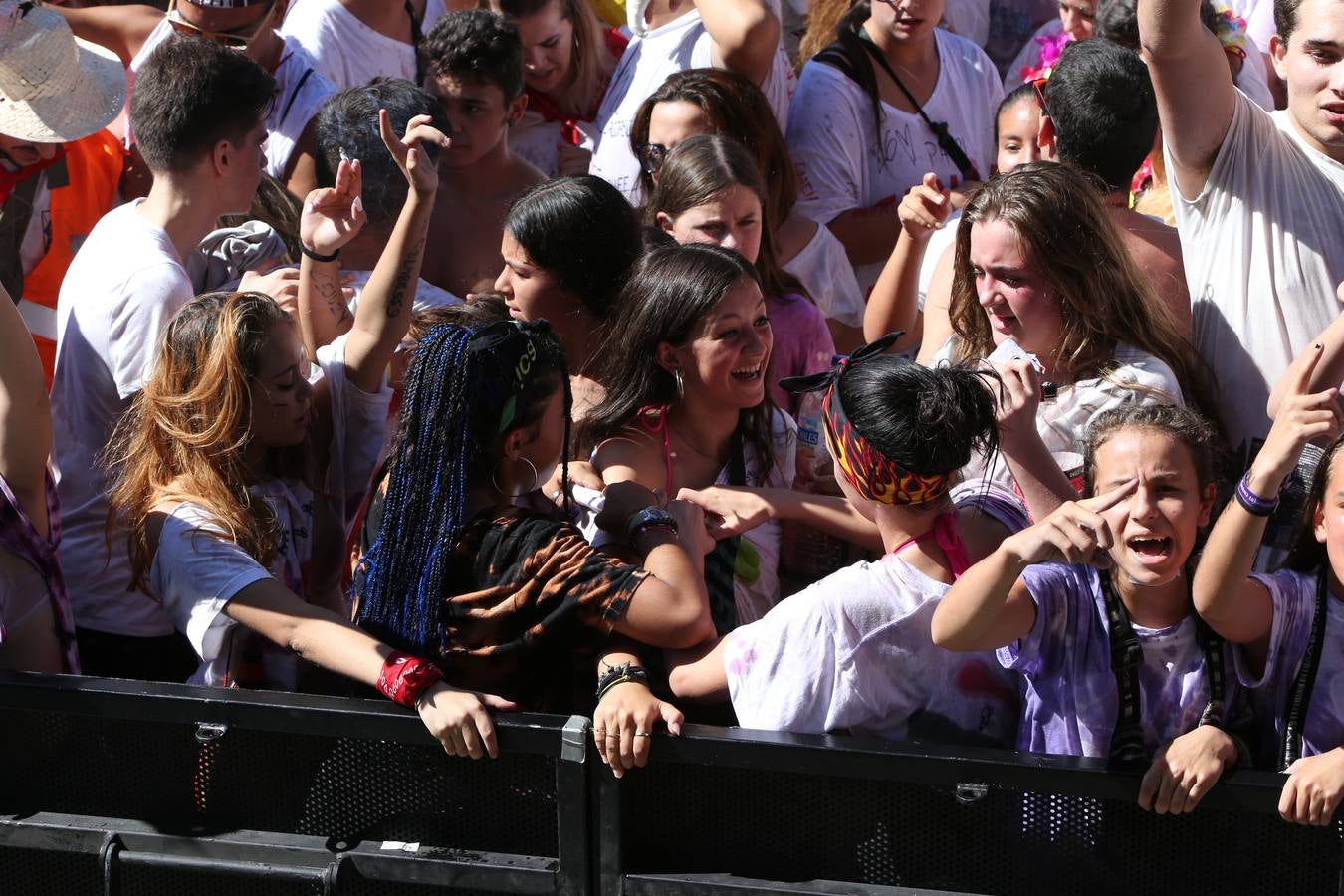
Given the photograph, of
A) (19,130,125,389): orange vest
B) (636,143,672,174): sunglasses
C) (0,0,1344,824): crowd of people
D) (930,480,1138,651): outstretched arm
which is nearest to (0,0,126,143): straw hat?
(0,0,1344,824): crowd of people

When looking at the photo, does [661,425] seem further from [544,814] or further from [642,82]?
[642,82]

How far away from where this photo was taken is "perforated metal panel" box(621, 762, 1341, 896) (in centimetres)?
202

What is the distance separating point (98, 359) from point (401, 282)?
0.72 metres

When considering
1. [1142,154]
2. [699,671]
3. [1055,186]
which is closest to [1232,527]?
[699,671]

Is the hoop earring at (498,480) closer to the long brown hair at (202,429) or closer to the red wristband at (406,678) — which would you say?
the red wristband at (406,678)

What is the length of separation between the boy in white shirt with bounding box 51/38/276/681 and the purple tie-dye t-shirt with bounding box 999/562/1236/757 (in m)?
1.77

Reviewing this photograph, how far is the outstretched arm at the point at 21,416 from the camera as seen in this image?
8.77 feet

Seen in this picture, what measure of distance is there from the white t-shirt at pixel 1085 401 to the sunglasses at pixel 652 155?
5.21 feet

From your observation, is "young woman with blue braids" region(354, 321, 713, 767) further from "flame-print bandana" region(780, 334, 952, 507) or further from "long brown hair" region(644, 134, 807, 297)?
"long brown hair" region(644, 134, 807, 297)

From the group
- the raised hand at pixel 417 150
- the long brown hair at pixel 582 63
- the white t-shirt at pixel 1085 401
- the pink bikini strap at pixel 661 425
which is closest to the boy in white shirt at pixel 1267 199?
the white t-shirt at pixel 1085 401

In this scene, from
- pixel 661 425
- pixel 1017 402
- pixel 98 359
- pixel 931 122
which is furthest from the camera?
pixel 931 122

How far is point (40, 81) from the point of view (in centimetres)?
323

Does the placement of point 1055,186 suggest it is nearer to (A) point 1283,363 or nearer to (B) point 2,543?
(A) point 1283,363

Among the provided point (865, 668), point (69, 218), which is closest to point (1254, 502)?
point (865, 668)
